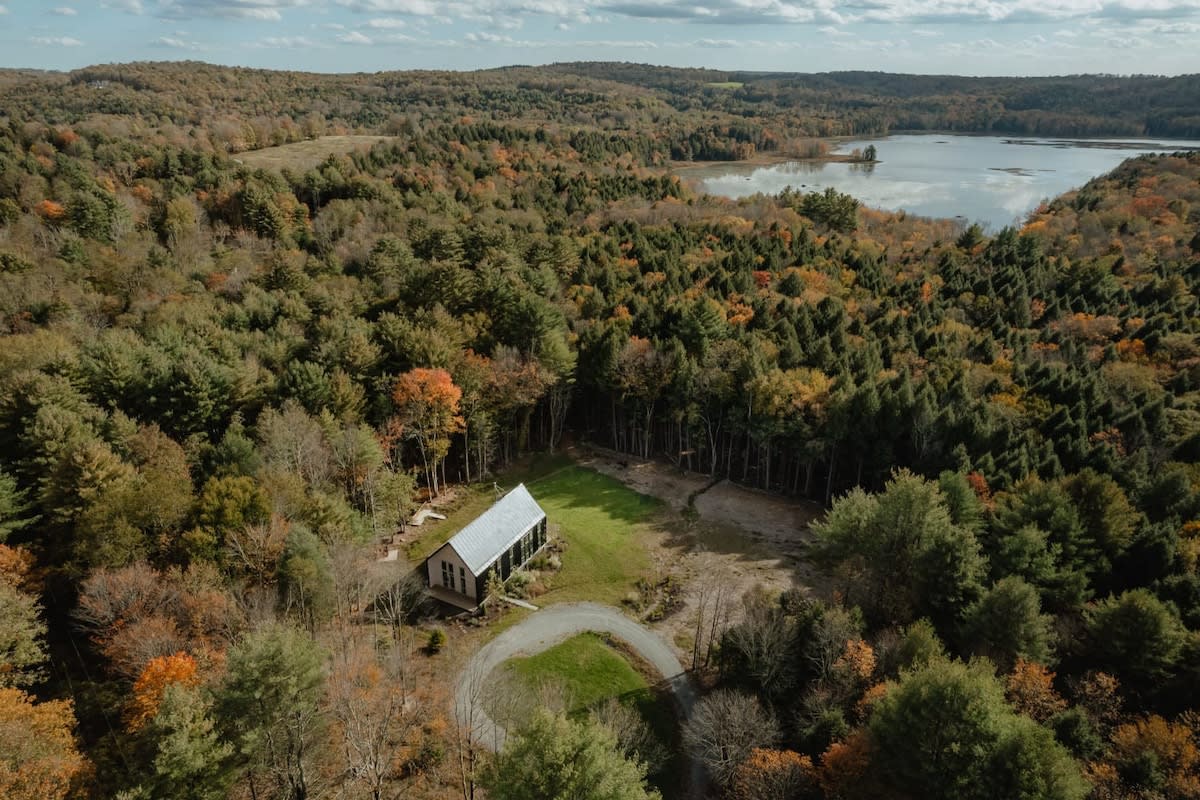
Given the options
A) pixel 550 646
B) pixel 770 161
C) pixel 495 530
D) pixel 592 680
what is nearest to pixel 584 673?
pixel 592 680

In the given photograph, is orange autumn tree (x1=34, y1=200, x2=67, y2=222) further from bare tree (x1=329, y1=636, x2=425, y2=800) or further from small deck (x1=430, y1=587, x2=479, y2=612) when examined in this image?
bare tree (x1=329, y1=636, x2=425, y2=800)

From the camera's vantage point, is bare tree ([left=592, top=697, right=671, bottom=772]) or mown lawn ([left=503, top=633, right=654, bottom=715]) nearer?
bare tree ([left=592, top=697, right=671, bottom=772])

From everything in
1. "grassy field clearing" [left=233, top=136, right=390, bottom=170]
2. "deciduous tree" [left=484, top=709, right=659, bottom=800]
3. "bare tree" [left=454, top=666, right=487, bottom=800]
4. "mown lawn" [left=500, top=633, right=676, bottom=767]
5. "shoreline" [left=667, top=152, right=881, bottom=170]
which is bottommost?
"mown lawn" [left=500, top=633, right=676, bottom=767]

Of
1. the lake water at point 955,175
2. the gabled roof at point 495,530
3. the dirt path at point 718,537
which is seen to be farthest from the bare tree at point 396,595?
the lake water at point 955,175

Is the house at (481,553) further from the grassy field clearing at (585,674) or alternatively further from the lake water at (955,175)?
the lake water at (955,175)

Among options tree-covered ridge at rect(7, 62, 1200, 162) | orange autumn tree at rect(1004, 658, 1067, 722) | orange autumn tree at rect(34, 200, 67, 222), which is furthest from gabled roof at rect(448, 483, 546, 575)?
tree-covered ridge at rect(7, 62, 1200, 162)
